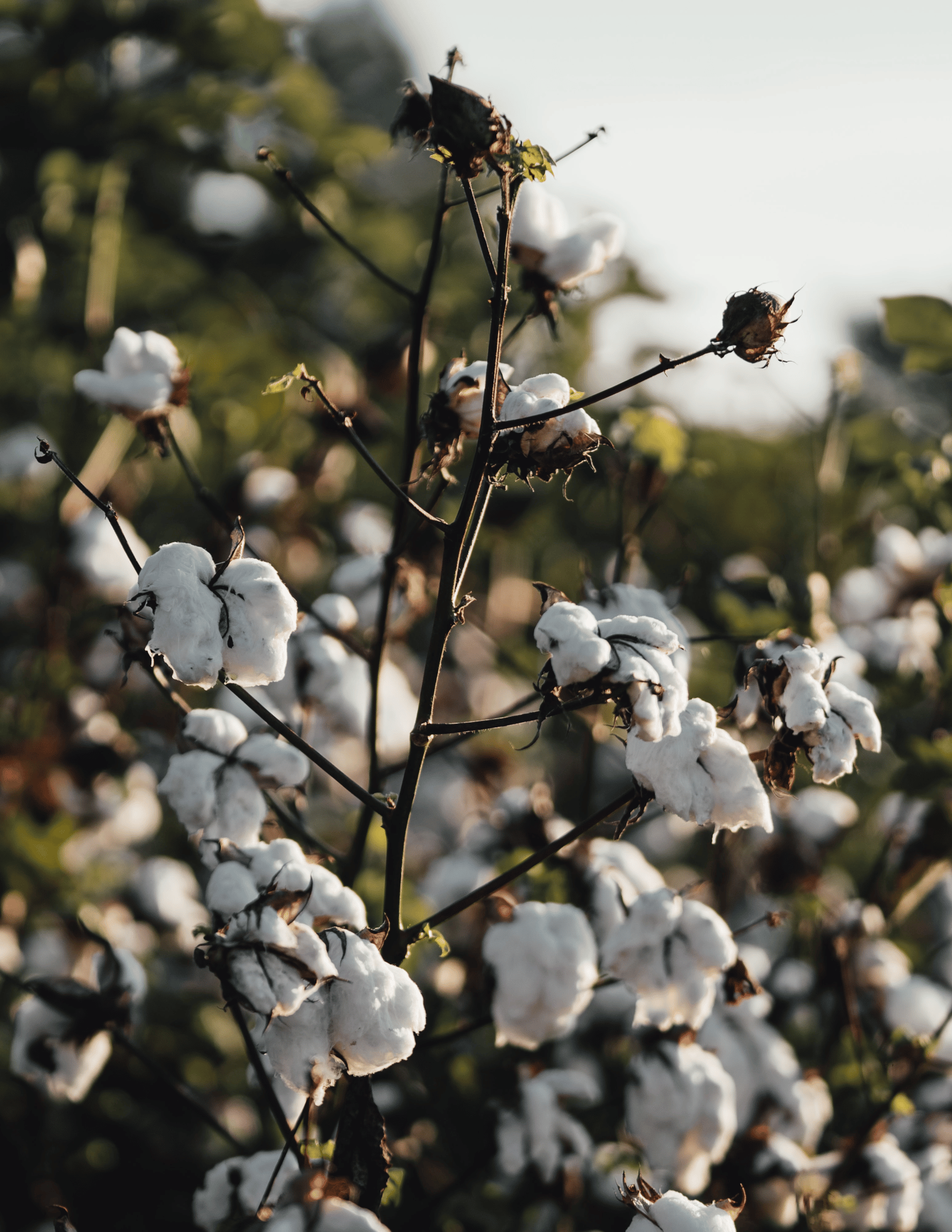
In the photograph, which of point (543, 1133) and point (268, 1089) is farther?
point (543, 1133)

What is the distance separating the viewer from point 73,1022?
1.36 metres

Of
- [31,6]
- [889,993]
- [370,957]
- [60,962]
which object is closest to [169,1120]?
[60,962]

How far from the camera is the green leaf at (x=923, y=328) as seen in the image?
184cm

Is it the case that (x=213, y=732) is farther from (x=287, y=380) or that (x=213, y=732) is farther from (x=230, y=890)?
(x=287, y=380)

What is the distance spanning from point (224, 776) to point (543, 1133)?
0.73m

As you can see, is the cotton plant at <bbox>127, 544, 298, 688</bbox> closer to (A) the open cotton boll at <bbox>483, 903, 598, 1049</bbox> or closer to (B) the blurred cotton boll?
(A) the open cotton boll at <bbox>483, 903, 598, 1049</bbox>

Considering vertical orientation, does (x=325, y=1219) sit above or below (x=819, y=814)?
above

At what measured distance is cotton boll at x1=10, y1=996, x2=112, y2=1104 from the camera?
1.37 m

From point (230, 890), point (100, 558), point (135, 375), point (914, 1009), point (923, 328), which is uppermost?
point (923, 328)

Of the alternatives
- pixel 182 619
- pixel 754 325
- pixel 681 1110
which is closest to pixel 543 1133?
pixel 681 1110

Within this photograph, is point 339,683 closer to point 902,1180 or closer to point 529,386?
point 529,386

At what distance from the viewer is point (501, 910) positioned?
4.53 ft

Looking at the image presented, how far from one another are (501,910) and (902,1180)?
0.79 metres

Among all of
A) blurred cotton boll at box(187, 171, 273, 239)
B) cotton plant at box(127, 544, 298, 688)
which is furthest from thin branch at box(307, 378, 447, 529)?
blurred cotton boll at box(187, 171, 273, 239)
